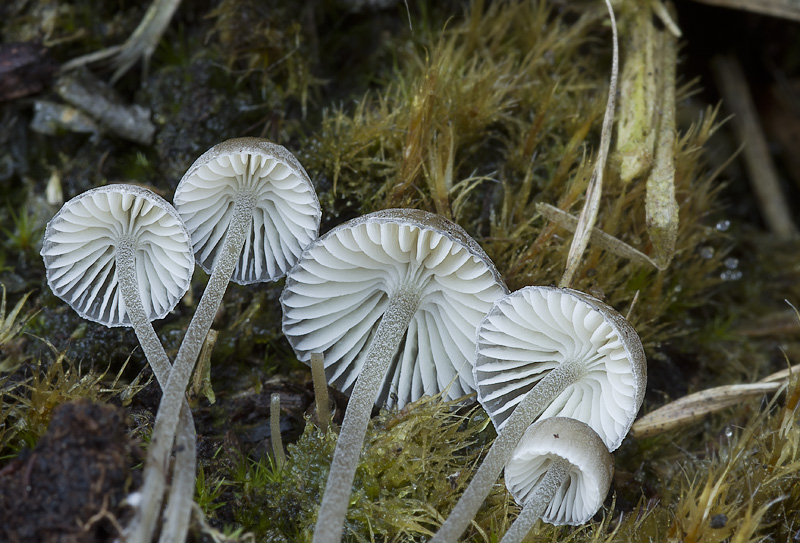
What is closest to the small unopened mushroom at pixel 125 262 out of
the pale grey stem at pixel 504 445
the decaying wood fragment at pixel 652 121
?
the pale grey stem at pixel 504 445

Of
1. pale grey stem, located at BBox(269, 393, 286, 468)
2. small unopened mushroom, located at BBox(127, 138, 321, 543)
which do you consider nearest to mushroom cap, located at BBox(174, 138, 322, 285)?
small unopened mushroom, located at BBox(127, 138, 321, 543)

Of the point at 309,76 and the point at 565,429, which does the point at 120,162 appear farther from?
the point at 565,429

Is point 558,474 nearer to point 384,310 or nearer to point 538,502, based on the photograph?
point 538,502

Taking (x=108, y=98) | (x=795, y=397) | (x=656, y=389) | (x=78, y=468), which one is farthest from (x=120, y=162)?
(x=795, y=397)

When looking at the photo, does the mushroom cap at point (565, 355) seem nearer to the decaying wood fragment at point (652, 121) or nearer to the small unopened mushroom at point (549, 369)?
the small unopened mushroom at point (549, 369)

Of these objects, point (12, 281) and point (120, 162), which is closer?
point (12, 281)
